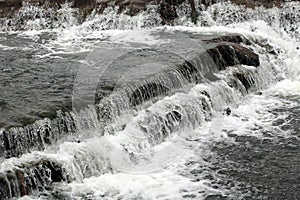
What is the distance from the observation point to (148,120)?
11.8 m

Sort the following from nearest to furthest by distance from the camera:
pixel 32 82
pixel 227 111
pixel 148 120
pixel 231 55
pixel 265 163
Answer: pixel 265 163 < pixel 148 120 < pixel 32 82 < pixel 227 111 < pixel 231 55

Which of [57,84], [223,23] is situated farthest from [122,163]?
[223,23]

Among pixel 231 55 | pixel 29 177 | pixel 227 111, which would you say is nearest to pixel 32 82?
pixel 29 177

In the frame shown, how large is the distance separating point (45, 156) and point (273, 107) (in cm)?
734

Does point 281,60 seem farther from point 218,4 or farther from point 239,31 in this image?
point 218,4

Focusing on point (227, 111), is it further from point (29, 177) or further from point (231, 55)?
point (29, 177)

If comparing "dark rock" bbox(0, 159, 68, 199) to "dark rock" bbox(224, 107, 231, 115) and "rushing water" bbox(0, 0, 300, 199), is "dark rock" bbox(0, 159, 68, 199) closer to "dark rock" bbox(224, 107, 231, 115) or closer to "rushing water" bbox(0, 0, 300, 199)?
"rushing water" bbox(0, 0, 300, 199)

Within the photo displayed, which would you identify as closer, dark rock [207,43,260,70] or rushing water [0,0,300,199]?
rushing water [0,0,300,199]

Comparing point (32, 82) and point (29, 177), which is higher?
point (32, 82)

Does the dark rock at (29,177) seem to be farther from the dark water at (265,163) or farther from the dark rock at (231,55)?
the dark rock at (231,55)

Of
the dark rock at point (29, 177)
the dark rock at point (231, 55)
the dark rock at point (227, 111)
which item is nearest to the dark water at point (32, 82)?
the dark rock at point (29, 177)

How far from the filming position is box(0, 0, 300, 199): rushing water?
934 centimetres

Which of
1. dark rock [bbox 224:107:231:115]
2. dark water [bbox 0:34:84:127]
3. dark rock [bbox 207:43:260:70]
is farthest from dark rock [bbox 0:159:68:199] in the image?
dark rock [bbox 207:43:260:70]

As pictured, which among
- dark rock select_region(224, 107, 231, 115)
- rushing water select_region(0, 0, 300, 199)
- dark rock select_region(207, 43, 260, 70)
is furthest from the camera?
dark rock select_region(207, 43, 260, 70)
